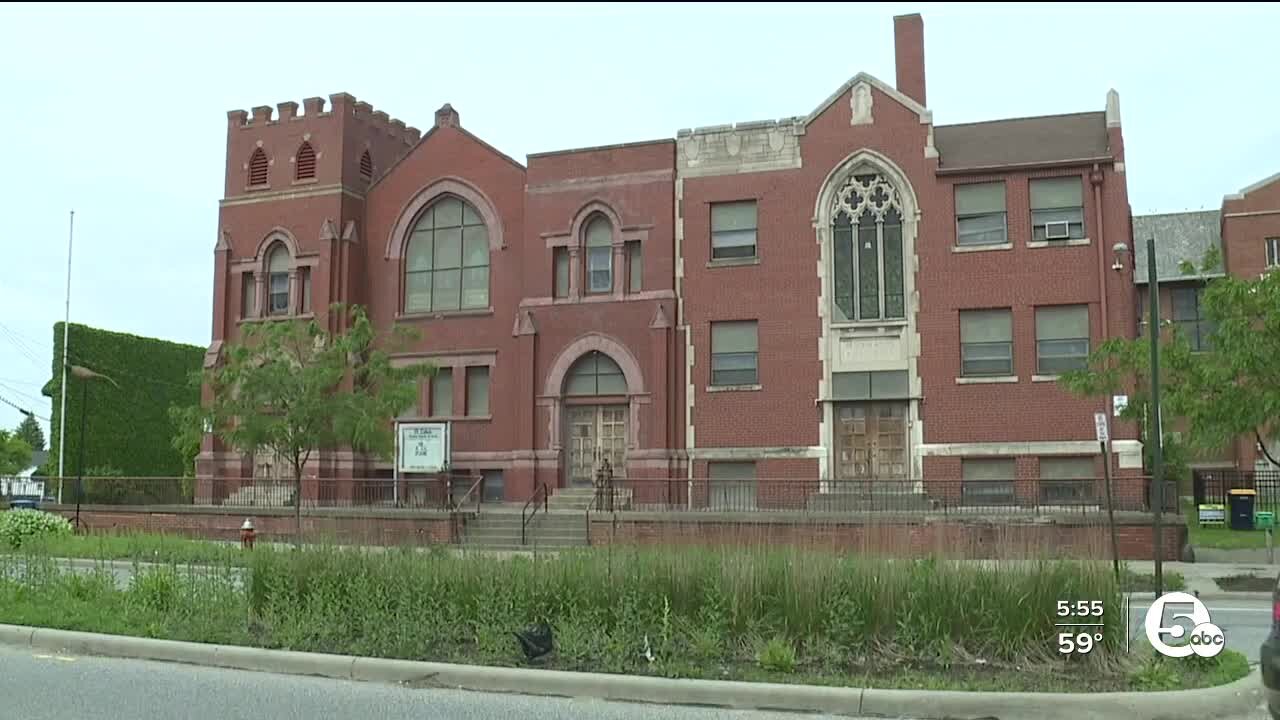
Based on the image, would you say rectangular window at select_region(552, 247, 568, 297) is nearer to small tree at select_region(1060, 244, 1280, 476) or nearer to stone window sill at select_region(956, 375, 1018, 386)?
stone window sill at select_region(956, 375, 1018, 386)

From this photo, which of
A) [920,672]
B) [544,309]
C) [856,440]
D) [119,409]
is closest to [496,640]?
[920,672]

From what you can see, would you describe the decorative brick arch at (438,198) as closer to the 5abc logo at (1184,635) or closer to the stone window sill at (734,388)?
the stone window sill at (734,388)

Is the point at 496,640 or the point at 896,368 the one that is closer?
the point at 496,640

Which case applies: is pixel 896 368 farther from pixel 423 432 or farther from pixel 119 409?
pixel 119 409

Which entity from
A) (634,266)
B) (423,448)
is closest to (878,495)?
(634,266)

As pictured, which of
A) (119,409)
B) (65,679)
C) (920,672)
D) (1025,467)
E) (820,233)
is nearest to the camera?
(920,672)

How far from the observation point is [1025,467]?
29297mm

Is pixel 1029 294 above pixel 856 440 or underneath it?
above

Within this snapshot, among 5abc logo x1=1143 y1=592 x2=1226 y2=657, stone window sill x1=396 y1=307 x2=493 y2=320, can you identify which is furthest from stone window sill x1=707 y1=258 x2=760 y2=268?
5abc logo x1=1143 y1=592 x2=1226 y2=657

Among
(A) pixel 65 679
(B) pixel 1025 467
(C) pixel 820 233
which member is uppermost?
(C) pixel 820 233

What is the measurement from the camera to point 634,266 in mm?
33625

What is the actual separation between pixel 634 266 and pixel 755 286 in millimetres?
3729

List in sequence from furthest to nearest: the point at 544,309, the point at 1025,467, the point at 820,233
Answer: the point at 544,309 < the point at 820,233 < the point at 1025,467

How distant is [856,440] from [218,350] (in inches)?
798
